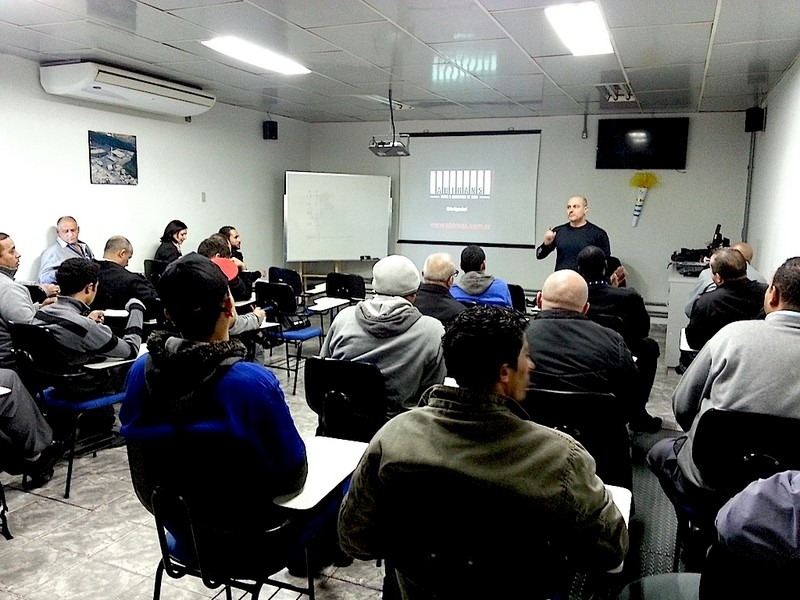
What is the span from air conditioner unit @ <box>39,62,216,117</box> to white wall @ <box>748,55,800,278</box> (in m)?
5.36

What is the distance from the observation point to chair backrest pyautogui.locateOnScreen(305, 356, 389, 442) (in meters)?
2.58

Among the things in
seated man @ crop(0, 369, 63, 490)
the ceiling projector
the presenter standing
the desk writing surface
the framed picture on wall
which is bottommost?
seated man @ crop(0, 369, 63, 490)

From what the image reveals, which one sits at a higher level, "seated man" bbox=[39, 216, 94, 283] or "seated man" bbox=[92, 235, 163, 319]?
"seated man" bbox=[39, 216, 94, 283]

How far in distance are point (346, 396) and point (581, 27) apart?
2.80m

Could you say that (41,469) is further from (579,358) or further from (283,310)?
(579,358)

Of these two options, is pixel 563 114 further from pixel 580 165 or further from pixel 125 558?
pixel 125 558

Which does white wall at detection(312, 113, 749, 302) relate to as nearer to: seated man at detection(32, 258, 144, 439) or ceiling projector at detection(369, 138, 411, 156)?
ceiling projector at detection(369, 138, 411, 156)

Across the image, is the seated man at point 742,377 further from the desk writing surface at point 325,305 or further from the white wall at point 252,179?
the white wall at point 252,179

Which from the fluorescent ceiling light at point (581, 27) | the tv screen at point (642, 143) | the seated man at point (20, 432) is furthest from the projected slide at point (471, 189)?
the seated man at point (20, 432)

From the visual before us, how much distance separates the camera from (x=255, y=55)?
4.94 metres

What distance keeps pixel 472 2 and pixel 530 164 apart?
16.4 feet

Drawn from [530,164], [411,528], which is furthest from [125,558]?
[530,164]

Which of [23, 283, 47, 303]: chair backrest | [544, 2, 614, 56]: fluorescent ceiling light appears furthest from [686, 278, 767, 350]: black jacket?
[23, 283, 47, 303]: chair backrest

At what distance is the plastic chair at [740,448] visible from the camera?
6.10 feet
